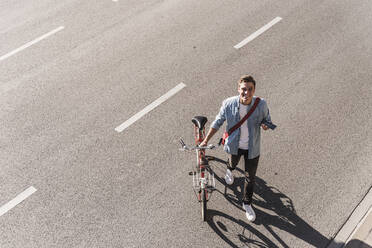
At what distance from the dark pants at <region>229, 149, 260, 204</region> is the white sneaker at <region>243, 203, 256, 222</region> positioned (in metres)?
0.07

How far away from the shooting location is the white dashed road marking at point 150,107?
6781mm

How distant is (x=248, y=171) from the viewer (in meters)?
5.33

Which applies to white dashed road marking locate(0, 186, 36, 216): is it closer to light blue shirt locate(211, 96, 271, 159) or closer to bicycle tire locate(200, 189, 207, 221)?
bicycle tire locate(200, 189, 207, 221)

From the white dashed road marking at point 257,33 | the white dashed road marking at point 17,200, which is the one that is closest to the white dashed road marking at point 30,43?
the white dashed road marking at point 17,200

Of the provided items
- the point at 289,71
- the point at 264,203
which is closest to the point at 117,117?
the point at 264,203

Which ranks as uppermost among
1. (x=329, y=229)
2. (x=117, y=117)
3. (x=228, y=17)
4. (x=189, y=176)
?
(x=228, y=17)

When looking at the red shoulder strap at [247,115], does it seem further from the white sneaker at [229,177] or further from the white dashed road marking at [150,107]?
the white dashed road marking at [150,107]

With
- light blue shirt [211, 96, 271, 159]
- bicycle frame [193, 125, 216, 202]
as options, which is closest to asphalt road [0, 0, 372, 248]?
bicycle frame [193, 125, 216, 202]

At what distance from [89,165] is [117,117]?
43.3 inches

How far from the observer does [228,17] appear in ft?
29.9

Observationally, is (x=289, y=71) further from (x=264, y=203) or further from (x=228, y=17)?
(x=264, y=203)

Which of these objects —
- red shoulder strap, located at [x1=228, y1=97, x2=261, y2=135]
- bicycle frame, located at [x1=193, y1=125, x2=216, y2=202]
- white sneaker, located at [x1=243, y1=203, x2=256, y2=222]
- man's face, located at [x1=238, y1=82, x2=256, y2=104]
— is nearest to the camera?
man's face, located at [x1=238, y1=82, x2=256, y2=104]

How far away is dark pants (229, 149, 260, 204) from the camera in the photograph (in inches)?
205

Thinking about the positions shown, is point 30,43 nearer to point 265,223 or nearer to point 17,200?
point 17,200
